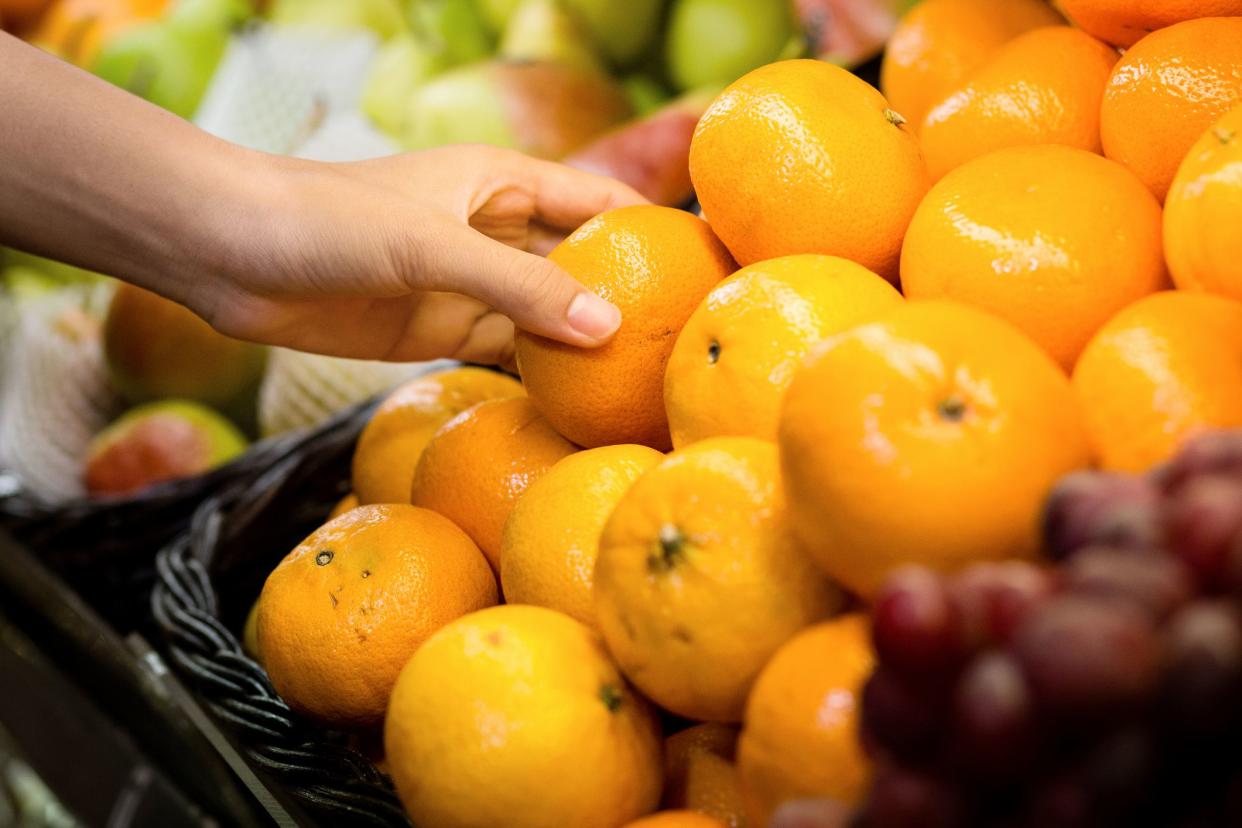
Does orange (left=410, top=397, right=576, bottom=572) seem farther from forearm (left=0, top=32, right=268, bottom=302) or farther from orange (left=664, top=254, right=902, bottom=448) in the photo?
A: forearm (left=0, top=32, right=268, bottom=302)

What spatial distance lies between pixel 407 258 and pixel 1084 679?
0.83m

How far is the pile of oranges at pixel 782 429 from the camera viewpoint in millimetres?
605

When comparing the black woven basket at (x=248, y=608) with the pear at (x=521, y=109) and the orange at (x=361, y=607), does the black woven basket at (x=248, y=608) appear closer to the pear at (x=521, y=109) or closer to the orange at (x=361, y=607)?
the orange at (x=361, y=607)

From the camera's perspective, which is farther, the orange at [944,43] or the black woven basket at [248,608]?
the orange at [944,43]

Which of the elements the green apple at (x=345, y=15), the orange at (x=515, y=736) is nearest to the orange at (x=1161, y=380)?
the orange at (x=515, y=736)

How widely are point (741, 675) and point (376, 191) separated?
2.28ft

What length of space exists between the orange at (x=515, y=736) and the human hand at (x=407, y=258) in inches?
12.9

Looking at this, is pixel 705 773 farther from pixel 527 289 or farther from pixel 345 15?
pixel 345 15

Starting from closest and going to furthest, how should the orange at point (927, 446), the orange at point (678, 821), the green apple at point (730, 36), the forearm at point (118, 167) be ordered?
1. the orange at point (927, 446)
2. the orange at point (678, 821)
3. the forearm at point (118, 167)
4. the green apple at point (730, 36)

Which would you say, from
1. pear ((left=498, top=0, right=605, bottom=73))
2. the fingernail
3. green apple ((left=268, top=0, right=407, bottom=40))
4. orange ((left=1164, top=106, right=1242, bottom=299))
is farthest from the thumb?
green apple ((left=268, top=0, right=407, bottom=40))

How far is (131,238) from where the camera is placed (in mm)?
1205

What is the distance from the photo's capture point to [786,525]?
694mm

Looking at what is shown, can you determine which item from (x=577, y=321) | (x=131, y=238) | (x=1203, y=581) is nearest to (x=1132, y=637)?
(x=1203, y=581)

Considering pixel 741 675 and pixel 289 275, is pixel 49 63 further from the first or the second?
pixel 741 675
